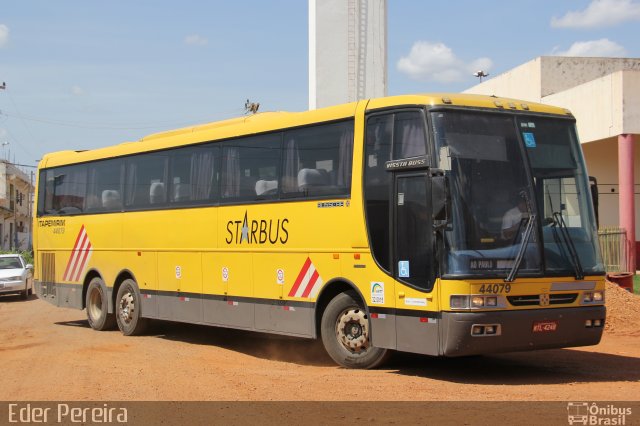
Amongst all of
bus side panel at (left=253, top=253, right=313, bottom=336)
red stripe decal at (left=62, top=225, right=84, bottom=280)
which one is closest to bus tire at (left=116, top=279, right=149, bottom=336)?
red stripe decal at (left=62, top=225, right=84, bottom=280)

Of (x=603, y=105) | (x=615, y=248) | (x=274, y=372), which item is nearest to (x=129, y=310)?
(x=274, y=372)

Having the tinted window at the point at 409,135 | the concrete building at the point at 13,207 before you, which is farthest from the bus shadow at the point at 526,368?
the concrete building at the point at 13,207

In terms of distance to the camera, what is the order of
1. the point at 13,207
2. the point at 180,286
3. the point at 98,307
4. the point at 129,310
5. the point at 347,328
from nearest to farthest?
1. the point at 347,328
2. the point at 180,286
3. the point at 129,310
4. the point at 98,307
5. the point at 13,207

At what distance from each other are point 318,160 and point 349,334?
8.17 feet

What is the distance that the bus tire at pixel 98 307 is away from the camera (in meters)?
19.3

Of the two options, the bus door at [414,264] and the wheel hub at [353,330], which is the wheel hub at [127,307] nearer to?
the wheel hub at [353,330]

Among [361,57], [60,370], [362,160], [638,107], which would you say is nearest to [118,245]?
[60,370]

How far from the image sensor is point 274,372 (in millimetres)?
12141

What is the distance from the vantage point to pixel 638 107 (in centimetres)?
3025

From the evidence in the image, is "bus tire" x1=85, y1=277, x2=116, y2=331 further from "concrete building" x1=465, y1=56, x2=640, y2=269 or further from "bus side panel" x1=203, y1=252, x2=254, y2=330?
"concrete building" x1=465, y1=56, x2=640, y2=269

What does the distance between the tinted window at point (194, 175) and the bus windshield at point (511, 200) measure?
5.58 metres

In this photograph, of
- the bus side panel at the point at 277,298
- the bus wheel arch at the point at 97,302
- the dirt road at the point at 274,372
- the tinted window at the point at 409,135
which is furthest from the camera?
the bus wheel arch at the point at 97,302

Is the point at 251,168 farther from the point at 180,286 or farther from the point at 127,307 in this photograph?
the point at 127,307
